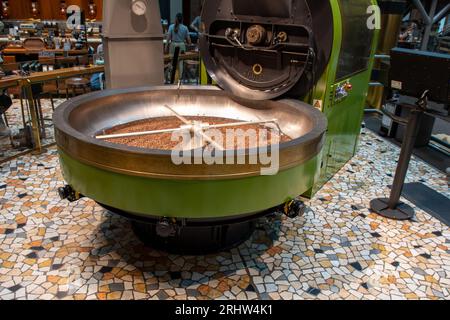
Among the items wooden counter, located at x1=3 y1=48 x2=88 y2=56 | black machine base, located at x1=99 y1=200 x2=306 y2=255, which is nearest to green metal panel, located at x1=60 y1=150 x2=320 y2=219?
black machine base, located at x1=99 y1=200 x2=306 y2=255

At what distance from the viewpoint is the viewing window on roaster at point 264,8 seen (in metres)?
2.86

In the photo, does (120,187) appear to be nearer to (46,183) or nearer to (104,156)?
(104,156)

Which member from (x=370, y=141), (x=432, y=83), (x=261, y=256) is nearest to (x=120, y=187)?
(x=261, y=256)

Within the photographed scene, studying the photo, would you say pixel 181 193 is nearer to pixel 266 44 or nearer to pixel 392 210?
pixel 266 44

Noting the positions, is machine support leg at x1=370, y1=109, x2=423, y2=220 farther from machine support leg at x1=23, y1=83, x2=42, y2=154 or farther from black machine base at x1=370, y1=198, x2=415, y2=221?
machine support leg at x1=23, y1=83, x2=42, y2=154

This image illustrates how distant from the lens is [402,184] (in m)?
3.46

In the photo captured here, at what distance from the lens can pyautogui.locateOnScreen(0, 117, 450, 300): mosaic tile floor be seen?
2453 mm

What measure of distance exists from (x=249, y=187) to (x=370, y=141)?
156 inches

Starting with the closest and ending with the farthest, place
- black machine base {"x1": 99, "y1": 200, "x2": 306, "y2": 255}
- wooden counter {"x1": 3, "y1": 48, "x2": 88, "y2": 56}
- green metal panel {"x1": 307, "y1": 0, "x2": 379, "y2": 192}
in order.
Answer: black machine base {"x1": 99, "y1": 200, "x2": 306, "y2": 255}
green metal panel {"x1": 307, "y1": 0, "x2": 379, "y2": 192}
wooden counter {"x1": 3, "y1": 48, "x2": 88, "y2": 56}

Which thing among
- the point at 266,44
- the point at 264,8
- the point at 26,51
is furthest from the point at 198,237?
the point at 26,51

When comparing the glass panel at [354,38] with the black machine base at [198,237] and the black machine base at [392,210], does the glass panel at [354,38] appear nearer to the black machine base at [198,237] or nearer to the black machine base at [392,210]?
the black machine base at [392,210]

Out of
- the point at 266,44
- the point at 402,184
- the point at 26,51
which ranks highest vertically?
the point at 266,44

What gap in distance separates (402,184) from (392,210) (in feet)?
0.87

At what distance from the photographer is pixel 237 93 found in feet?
10.6
